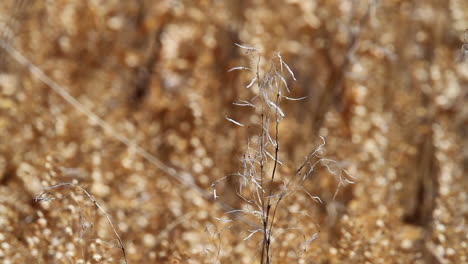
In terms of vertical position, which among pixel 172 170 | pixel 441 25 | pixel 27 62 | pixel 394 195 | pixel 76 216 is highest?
pixel 441 25

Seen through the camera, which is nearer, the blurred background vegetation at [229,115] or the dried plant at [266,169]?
the dried plant at [266,169]

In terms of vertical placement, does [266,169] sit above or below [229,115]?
below

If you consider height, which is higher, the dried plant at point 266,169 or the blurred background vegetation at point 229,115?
the blurred background vegetation at point 229,115

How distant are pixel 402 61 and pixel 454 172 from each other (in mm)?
604

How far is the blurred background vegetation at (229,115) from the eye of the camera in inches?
84.7

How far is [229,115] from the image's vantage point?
2412 millimetres

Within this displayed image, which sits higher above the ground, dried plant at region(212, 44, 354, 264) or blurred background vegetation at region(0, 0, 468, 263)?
blurred background vegetation at region(0, 0, 468, 263)

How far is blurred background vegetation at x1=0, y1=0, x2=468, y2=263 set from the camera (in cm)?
215

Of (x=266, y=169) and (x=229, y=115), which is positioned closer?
(x=266, y=169)

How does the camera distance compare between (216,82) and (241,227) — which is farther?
(216,82)

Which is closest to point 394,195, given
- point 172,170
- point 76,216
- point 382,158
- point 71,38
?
point 382,158

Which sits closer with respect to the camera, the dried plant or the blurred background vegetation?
the dried plant

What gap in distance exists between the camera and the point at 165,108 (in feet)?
7.97

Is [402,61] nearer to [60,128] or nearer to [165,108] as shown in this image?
[165,108]
